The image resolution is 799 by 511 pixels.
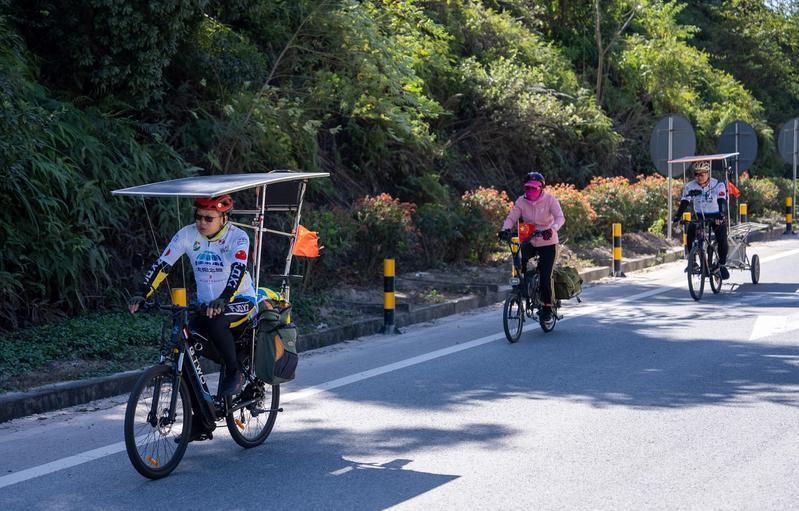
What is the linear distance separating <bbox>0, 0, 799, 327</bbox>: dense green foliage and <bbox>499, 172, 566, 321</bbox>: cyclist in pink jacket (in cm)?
296

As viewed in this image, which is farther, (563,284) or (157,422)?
(563,284)

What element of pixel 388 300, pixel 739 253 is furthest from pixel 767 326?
pixel 388 300

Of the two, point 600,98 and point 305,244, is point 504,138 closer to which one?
point 600,98

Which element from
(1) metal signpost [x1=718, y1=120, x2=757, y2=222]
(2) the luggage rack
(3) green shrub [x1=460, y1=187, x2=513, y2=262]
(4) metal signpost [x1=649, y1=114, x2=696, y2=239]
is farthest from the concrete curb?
(1) metal signpost [x1=718, y1=120, x2=757, y2=222]

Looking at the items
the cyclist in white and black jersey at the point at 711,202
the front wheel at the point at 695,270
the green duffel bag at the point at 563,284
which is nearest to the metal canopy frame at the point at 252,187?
the green duffel bag at the point at 563,284

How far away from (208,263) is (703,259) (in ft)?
30.7

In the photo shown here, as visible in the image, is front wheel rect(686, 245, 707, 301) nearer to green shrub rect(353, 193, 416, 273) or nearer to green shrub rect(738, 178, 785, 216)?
green shrub rect(353, 193, 416, 273)

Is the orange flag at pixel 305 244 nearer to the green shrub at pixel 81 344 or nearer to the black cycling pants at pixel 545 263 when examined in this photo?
the green shrub at pixel 81 344

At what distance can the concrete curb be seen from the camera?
24.7 ft

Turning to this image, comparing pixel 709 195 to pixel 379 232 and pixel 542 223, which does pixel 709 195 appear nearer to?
pixel 542 223

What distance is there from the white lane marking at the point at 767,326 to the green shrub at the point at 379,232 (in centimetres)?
499

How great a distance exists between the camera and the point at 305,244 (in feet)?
25.5

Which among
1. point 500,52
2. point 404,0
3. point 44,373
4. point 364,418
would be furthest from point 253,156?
point 500,52

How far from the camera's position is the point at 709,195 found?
46.7ft
